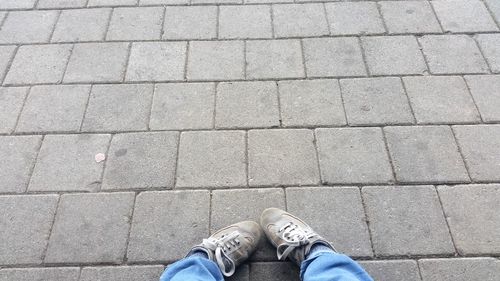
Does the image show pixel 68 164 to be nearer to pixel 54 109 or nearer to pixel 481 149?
pixel 54 109

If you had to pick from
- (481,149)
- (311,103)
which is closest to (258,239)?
(311,103)

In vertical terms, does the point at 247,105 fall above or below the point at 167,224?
above

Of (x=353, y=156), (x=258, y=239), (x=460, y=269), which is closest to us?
(x=460, y=269)

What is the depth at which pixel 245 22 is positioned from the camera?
3422 millimetres

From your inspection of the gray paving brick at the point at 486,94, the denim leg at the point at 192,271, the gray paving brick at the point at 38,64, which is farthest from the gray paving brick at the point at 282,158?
the gray paving brick at the point at 38,64

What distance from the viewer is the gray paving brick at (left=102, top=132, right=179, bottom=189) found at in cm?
263

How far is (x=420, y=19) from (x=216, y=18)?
1.50 metres

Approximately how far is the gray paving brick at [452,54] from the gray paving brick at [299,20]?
2.38 feet

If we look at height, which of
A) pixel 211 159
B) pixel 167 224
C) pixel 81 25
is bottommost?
pixel 167 224

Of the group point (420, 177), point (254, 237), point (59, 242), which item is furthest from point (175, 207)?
point (420, 177)

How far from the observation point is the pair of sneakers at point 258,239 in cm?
232

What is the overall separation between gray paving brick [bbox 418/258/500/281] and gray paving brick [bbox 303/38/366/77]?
51.6 inches

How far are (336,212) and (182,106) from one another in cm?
117

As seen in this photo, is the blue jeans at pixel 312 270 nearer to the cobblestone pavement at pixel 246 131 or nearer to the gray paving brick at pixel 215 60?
the cobblestone pavement at pixel 246 131
